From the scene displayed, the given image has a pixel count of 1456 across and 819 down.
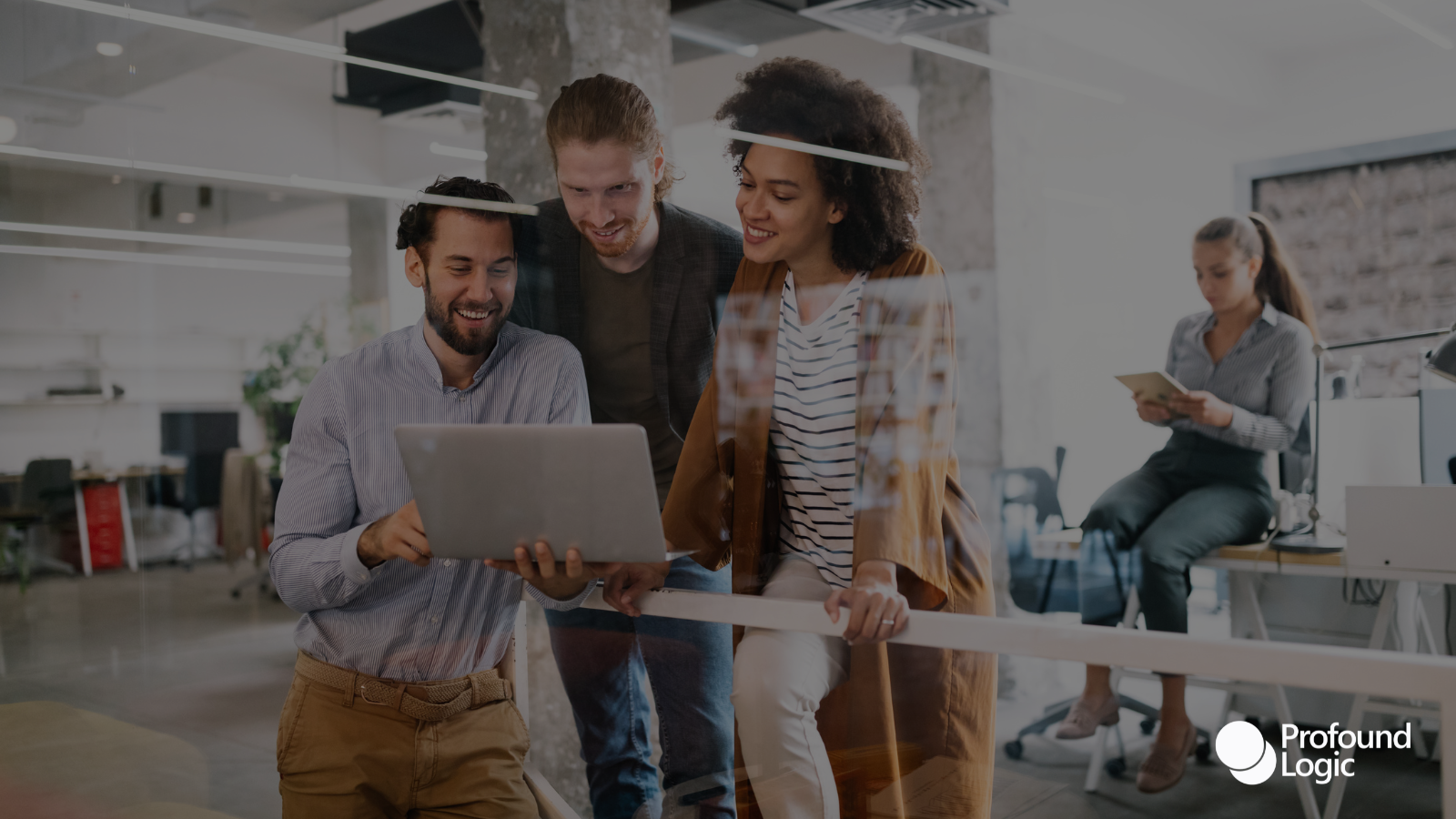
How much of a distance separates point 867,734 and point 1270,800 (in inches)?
22.5

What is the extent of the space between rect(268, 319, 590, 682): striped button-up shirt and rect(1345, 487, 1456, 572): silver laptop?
3.89ft

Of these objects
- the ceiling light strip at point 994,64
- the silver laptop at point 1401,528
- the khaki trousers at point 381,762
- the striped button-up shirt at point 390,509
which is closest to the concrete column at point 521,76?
the striped button-up shirt at point 390,509

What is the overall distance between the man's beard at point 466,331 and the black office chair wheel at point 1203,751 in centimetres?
132

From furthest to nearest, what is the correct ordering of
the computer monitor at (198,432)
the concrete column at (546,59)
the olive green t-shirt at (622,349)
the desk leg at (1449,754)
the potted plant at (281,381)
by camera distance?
the computer monitor at (198,432)
the potted plant at (281,381)
the concrete column at (546,59)
the olive green t-shirt at (622,349)
the desk leg at (1449,754)

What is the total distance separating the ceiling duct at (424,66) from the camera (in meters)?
2.22

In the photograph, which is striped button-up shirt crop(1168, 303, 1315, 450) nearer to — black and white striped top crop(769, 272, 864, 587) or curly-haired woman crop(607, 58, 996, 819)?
curly-haired woman crop(607, 58, 996, 819)

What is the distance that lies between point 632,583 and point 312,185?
1.24 meters

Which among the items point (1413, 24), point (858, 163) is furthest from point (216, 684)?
point (1413, 24)

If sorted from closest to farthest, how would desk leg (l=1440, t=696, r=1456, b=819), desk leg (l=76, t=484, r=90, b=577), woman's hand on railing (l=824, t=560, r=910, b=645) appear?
desk leg (l=1440, t=696, r=1456, b=819) < woman's hand on railing (l=824, t=560, r=910, b=645) < desk leg (l=76, t=484, r=90, b=577)

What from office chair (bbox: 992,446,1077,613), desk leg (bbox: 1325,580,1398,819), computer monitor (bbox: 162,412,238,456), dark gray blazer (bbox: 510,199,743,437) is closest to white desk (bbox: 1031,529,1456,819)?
desk leg (bbox: 1325,580,1398,819)

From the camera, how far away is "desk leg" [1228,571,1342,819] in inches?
52.2

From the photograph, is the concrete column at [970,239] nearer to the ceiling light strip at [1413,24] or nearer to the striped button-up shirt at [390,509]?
the ceiling light strip at [1413,24]

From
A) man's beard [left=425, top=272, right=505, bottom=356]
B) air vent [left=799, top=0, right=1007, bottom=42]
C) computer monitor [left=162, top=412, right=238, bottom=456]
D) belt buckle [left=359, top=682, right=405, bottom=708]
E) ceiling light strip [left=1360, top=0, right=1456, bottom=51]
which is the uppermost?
air vent [left=799, top=0, right=1007, bottom=42]

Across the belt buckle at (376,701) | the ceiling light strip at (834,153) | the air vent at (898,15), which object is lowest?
the belt buckle at (376,701)
